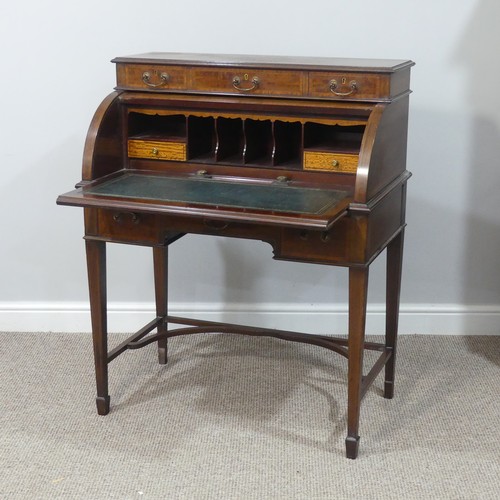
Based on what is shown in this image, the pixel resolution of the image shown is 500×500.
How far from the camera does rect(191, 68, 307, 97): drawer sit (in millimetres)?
3021

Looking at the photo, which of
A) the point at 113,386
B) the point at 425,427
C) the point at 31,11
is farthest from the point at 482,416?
the point at 31,11

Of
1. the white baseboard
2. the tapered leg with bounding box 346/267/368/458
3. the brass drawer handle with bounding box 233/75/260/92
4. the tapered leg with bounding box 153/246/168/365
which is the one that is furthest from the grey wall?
the tapered leg with bounding box 346/267/368/458

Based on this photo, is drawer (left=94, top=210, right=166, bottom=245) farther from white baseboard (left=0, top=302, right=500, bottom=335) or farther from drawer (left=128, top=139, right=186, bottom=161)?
white baseboard (left=0, top=302, right=500, bottom=335)

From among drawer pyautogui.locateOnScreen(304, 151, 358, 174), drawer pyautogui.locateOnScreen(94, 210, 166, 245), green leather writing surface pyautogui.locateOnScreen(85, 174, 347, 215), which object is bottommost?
drawer pyautogui.locateOnScreen(94, 210, 166, 245)

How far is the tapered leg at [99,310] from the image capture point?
322 cm

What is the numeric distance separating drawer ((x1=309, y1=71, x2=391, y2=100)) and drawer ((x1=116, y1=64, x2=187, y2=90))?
0.49m

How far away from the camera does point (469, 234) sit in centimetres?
405

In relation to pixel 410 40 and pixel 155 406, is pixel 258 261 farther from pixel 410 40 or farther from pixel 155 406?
pixel 410 40

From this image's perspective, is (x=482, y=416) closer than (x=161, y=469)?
No

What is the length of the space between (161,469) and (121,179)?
1.03 metres

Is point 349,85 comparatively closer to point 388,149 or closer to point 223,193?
point 388,149

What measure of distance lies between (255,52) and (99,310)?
1.37m

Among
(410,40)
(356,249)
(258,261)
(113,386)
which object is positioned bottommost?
(113,386)

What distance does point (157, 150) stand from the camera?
328cm
